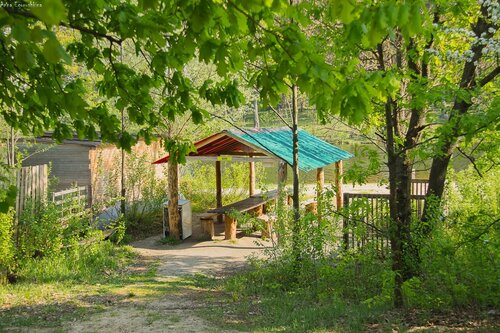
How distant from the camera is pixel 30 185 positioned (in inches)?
427

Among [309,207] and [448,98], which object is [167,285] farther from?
[309,207]

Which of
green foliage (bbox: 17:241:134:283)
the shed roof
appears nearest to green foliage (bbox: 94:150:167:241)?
the shed roof

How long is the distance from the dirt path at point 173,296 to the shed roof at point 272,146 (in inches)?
90.5

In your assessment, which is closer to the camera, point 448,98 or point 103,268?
point 448,98

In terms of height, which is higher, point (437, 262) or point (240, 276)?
point (437, 262)

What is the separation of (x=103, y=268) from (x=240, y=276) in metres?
2.82

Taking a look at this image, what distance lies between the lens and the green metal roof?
13343mm

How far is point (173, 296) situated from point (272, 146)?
225 inches

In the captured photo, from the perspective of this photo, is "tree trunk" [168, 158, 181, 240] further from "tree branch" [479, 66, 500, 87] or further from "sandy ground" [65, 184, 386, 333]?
"tree branch" [479, 66, 500, 87]

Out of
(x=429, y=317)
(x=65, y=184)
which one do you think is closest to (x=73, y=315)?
(x=429, y=317)

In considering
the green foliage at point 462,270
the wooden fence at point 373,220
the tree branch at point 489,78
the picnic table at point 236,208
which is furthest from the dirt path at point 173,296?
the tree branch at point 489,78

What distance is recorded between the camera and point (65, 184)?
50.3 feet

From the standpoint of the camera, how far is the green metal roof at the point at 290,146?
13.3 meters

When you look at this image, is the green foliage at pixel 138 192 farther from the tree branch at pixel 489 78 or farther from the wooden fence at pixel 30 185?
the tree branch at pixel 489 78
